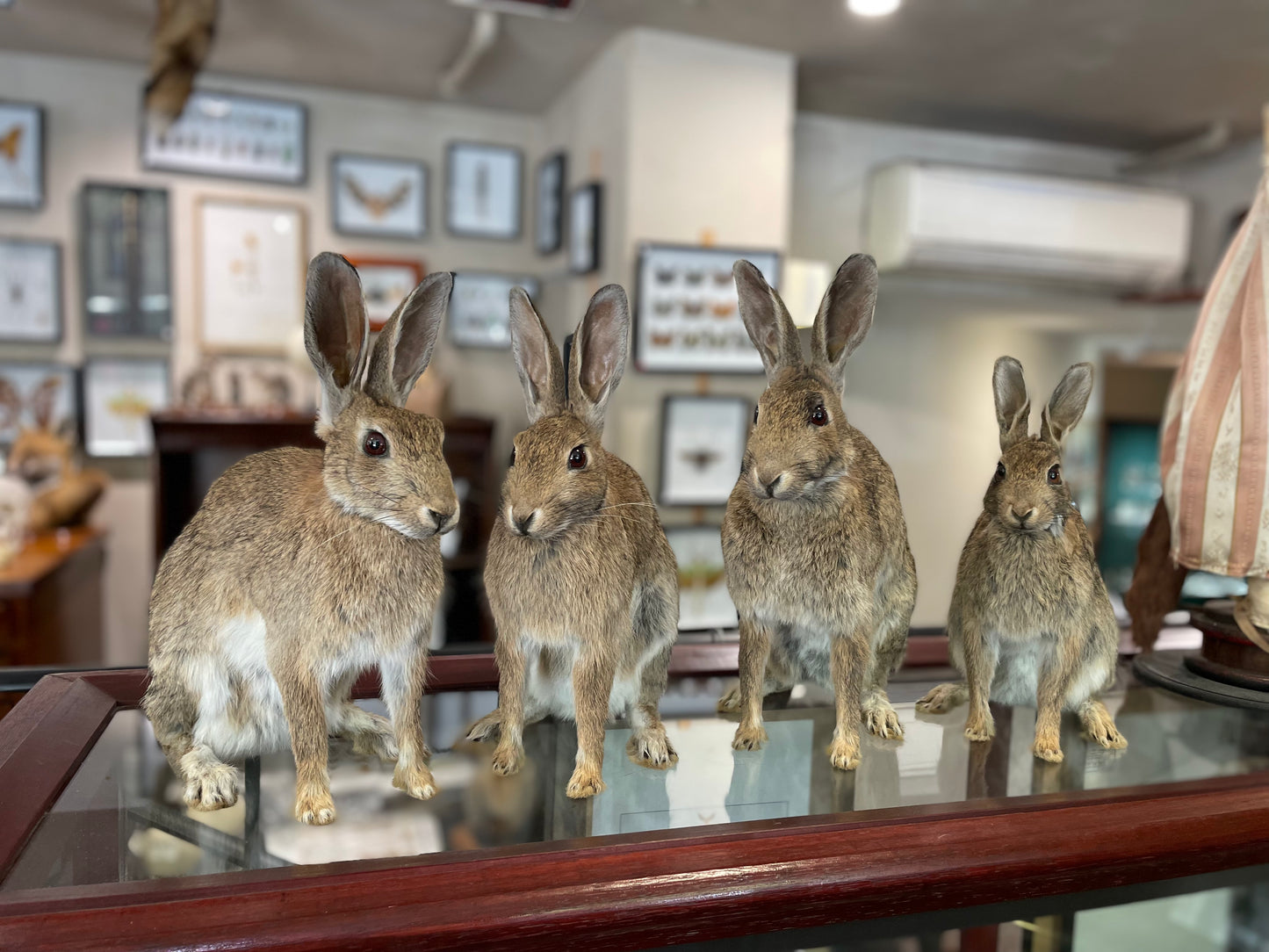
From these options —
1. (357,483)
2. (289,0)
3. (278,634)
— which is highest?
(289,0)

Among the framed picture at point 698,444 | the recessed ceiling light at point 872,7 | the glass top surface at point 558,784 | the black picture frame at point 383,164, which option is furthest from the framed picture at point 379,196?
the glass top surface at point 558,784

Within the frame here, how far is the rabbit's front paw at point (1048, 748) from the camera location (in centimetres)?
75

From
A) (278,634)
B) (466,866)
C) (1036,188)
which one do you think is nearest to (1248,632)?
(466,866)

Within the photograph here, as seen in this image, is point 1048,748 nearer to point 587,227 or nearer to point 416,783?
point 416,783

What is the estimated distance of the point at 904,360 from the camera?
3523 millimetres

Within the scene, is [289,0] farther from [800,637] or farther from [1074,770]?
[1074,770]

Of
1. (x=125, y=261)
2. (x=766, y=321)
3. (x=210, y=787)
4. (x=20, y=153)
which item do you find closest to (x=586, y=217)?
(x=125, y=261)

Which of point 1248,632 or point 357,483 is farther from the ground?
point 357,483

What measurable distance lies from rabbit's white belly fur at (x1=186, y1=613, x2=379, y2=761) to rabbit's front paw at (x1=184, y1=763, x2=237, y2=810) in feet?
0.08

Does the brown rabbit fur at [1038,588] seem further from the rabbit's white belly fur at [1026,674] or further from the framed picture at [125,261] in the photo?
the framed picture at [125,261]

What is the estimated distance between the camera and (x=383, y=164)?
317cm

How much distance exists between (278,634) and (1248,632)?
2.83ft

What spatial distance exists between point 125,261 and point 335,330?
277 centimetres

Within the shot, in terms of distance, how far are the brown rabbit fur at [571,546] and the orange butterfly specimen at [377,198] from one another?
2.74 metres
